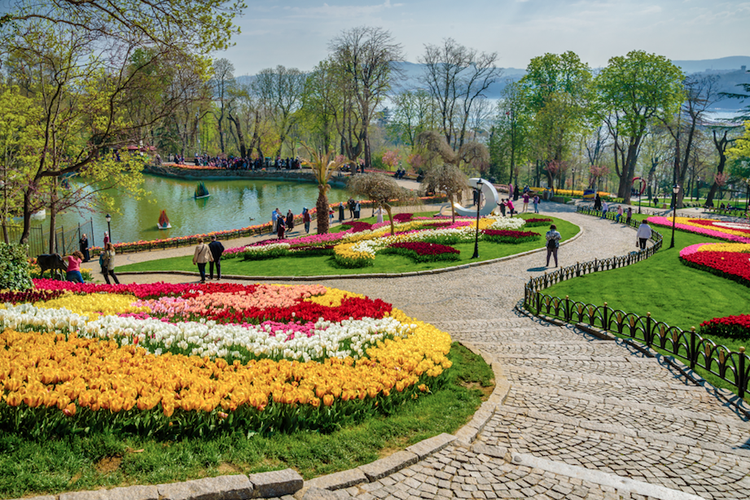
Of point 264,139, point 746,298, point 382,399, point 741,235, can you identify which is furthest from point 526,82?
point 382,399

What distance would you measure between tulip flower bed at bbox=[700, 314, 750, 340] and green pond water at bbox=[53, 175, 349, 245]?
2610 centimetres

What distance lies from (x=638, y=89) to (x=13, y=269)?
4657cm

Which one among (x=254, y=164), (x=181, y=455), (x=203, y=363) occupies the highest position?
(x=254, y=164)

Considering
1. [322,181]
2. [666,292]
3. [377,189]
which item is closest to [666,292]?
[666,292]

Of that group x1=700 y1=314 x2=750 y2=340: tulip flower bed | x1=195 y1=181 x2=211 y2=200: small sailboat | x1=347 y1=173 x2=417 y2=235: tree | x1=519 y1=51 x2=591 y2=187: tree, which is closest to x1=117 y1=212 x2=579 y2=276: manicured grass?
x1=347 y1=173 x2=417 y2=235: tree

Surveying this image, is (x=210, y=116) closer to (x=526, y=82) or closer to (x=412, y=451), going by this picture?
(x=526, y=82)

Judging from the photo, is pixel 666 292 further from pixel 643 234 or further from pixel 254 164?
pixel 254 164

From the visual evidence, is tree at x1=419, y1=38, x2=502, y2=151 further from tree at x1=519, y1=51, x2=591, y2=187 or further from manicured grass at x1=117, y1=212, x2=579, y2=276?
manicured grass at x1=117, y1=212, x2=579, y2=276

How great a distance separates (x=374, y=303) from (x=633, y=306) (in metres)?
6.51

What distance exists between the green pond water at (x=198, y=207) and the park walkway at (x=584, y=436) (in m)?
24.7

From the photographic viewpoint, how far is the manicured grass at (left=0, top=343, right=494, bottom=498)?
13.8ft

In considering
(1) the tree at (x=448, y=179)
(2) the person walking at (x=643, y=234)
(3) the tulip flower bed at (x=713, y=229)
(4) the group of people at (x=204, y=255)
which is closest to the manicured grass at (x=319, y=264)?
(4) the group of people at (x=204, y=255)

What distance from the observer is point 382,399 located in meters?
6.25

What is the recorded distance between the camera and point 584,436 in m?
5.57
